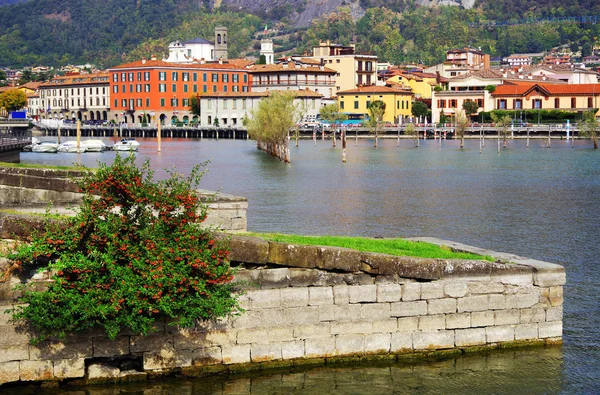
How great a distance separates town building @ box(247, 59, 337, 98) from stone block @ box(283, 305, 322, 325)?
139m

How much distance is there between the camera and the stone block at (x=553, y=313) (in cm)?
1747

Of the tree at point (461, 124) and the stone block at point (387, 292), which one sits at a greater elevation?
the tree at point (461, 124)

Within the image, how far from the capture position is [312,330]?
16.3 m

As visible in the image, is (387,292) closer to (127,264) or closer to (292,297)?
(292,297)

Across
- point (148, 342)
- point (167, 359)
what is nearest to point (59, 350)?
point (148, 342)

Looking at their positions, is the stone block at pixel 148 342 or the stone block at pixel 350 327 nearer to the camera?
the stone block at pixel 148 342

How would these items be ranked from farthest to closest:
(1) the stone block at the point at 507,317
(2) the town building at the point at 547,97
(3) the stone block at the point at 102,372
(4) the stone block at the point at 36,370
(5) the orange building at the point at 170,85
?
(5) the orange building at the point at 170,85, (2) the town building at the point at 547,97, (1) the stone block at the point at 507,317, (3) the stone block at the point at 102,372, (4) the stone block at the point at 36,370

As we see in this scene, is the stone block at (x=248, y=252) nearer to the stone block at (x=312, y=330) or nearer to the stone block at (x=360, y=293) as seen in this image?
the stone block at (x=312, y=330)

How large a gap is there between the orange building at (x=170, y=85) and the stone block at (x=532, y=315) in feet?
475

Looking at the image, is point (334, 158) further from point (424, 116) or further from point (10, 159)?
point (424, 116)

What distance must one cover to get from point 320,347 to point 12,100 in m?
181

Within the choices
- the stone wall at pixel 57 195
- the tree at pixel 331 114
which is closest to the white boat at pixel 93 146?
the tree at pixel 331 114

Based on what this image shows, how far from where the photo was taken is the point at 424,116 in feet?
506

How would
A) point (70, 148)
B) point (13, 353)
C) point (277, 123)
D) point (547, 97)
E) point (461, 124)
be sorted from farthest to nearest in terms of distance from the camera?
point (547, 97), point (461, 124), point (70, 148), point (277, 123), point (13, 353)
